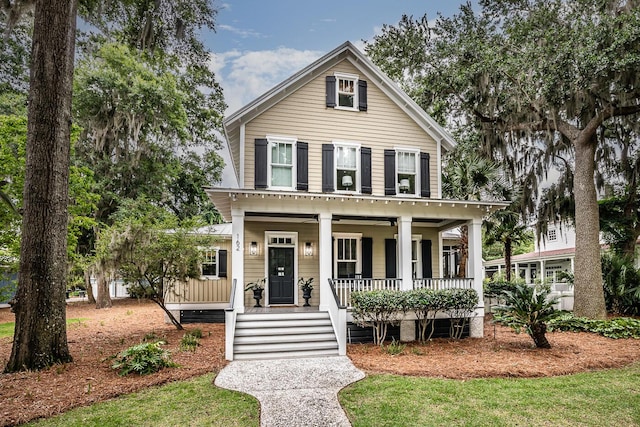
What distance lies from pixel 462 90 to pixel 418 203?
6.11 m

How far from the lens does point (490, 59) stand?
13.5 m

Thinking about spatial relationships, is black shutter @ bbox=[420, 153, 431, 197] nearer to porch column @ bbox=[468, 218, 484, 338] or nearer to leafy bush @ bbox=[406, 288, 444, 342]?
porch column @ bbox=[468, 218, 484, 338]

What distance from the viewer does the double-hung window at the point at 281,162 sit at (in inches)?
455

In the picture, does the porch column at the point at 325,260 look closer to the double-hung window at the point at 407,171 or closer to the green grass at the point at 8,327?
the double-hung window at the point at 407,171

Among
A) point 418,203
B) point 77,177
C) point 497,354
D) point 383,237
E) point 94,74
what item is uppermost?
point 94,74

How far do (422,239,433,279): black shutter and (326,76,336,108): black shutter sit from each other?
Answer: 5312 mm

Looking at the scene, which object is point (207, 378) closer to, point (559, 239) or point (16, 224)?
point (16, 224)

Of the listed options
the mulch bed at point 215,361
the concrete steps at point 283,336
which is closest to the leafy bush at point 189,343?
the mulch bed at point 215,361

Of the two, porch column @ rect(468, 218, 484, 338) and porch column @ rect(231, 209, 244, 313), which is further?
porch column @ rect(468, 218, 484, 338)

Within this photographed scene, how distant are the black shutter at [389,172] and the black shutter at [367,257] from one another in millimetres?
1796

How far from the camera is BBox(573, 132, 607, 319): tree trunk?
13039 mm

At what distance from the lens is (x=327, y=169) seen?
11805mm

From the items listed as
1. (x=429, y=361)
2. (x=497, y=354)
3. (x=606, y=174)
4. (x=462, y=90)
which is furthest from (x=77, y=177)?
(x=606, y=174)

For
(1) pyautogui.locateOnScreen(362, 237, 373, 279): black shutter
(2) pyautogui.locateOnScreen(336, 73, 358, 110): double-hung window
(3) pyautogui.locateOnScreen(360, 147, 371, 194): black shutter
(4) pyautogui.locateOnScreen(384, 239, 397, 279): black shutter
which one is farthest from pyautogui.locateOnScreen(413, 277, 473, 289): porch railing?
(2) pyautogui.locateOnScreen(336, 73, 358, 110): double-hung window
